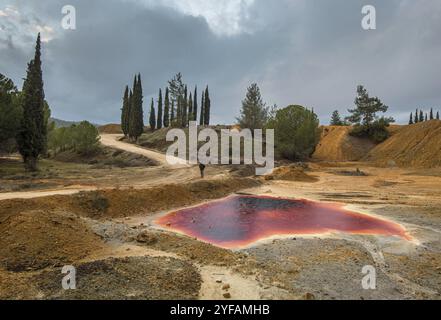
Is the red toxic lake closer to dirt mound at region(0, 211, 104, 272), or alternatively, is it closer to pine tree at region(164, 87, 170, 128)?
dirt mound at region(0, 211, 104, 272)

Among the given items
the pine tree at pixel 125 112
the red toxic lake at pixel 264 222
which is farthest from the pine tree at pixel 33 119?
the pine tree at pixel 125 112

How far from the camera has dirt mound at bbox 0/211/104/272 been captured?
8.62 metres

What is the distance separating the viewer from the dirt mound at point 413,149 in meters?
38.6

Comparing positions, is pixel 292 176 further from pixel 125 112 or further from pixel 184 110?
pixel 125 112

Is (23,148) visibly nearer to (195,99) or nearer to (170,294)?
(170,294)

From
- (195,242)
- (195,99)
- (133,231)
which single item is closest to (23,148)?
(133,231)

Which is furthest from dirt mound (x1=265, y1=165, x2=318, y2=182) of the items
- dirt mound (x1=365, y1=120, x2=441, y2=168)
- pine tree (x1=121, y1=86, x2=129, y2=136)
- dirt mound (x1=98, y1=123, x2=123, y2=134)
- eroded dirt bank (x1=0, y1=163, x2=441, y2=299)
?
dirt mound (x1=98, y1=123, x2=123, y2=134)

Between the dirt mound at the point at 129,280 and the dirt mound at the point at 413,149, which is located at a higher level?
the dirt mound at the point at 413,149

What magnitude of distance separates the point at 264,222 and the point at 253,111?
150 feet

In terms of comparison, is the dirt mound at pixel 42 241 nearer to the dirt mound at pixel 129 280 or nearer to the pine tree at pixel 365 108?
the dirt mound at pixel 129 280

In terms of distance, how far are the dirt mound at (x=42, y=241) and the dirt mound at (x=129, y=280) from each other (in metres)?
0.99

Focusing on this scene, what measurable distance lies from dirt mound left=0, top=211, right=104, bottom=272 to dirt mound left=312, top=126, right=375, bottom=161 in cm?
4837

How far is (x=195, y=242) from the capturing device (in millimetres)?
10516
